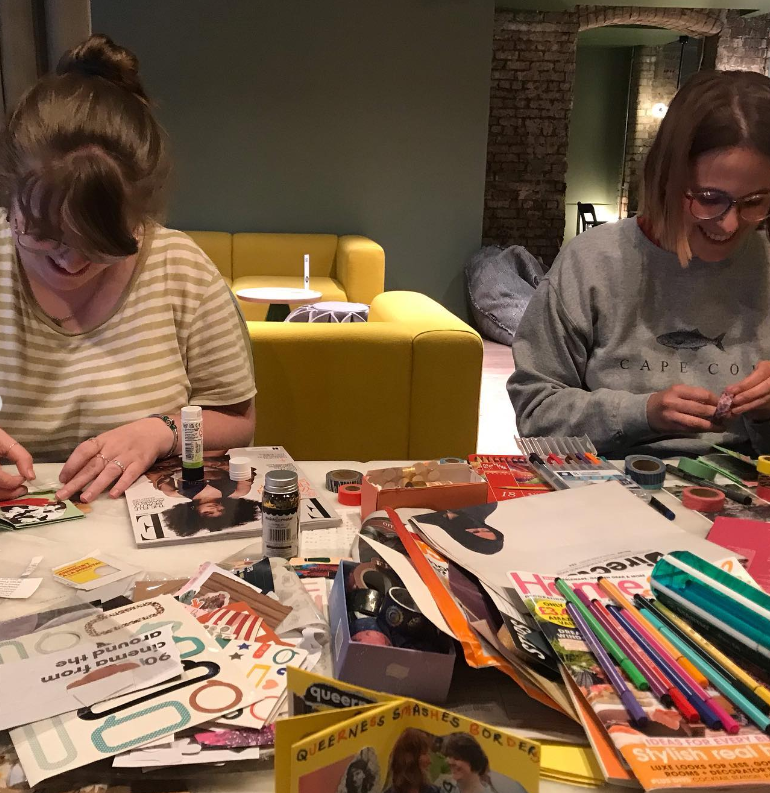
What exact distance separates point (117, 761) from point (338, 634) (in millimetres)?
205

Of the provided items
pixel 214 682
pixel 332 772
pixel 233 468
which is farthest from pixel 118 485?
pixel 332 772

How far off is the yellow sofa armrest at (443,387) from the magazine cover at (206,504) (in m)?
1.09

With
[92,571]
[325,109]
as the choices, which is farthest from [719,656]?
[325,109]

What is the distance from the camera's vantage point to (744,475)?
112 centimetres

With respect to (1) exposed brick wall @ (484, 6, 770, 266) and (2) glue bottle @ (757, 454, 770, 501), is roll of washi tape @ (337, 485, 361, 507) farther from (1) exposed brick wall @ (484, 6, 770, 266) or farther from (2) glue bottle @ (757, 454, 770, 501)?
(1) exposed brick wall @ (484, 6, 770, 266)

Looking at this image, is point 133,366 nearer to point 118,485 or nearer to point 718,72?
point 118,485

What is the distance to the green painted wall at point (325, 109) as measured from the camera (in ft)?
17.2

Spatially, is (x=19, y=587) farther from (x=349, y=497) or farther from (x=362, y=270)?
(x=362, y=270)

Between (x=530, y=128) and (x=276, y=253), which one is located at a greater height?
(x=530, y=128)

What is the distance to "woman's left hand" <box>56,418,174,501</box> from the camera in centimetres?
103

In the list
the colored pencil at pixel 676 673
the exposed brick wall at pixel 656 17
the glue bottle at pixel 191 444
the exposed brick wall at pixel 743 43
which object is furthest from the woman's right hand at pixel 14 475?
the exposed brick wall at pixel 743 43

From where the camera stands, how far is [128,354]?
1.25 m

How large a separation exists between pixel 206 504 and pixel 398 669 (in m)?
0.46

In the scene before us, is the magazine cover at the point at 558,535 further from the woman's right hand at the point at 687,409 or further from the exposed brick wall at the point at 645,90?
the exposed brick wall at the point at 645,90
